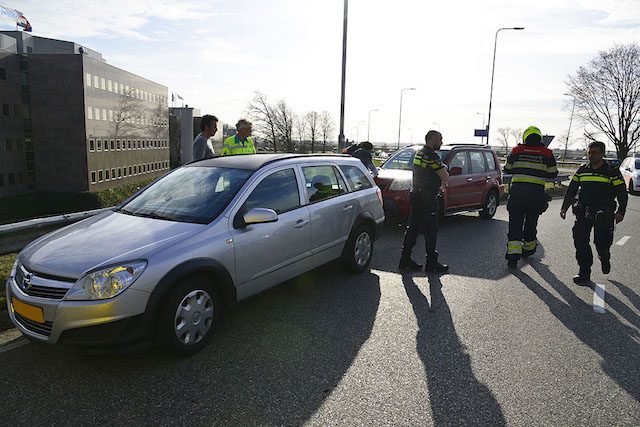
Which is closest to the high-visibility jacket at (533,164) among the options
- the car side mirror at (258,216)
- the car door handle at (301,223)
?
the car door handle at (301,223)

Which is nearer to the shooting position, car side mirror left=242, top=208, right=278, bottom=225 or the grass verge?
car side mirror left=242, top=208, right=278, bottom=225

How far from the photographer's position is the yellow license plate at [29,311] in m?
2.96

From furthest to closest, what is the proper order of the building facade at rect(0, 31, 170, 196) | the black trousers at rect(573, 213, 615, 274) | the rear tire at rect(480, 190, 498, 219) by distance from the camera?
the building facade at rect(0, 31, 170, 196)
the rear tire at rect(480, 190, 498, 219)
the black trousers at rect(573, 213, 615, 274)

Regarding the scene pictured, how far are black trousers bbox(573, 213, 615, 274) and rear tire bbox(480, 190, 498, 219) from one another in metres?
4.81

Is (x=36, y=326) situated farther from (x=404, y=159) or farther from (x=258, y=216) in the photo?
(x=404, y=159)

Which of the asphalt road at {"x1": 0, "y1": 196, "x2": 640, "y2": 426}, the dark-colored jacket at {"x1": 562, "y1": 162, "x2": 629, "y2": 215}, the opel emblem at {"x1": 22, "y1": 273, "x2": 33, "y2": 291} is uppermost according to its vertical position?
the dark-colored jacket at {"x1": 562, "y1": 162, "x2": 629, "y2": 215}

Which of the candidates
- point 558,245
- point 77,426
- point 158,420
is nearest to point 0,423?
point 77,426

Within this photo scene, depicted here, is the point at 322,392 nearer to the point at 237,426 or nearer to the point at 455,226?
the point at 237,426

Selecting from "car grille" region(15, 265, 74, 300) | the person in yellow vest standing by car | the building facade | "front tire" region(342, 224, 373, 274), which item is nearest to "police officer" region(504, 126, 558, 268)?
"front tire" region(342, 224, 373, 274)

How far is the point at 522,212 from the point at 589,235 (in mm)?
847

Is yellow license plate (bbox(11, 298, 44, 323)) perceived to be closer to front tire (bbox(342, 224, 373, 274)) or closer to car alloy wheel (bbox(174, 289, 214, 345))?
car alloy wheel (bbox(174, 289, 214, 345))

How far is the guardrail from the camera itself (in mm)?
5062

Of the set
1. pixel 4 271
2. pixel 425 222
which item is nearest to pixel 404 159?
pixel 425 222

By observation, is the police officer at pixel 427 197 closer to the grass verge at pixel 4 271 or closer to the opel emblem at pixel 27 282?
the opel emblem at pixel 27 282
